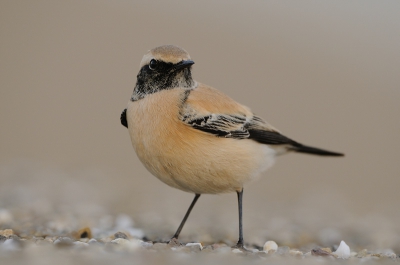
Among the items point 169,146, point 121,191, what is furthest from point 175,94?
point 121,191

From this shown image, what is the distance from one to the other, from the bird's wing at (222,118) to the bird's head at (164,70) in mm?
268

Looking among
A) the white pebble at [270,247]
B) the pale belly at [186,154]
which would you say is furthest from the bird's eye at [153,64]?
the white pebble at [270,247]

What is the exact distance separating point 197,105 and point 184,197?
23.5 feet

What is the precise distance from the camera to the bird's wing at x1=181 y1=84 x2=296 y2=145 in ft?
27.0

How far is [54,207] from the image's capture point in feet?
35.2

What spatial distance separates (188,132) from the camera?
8.00 metres

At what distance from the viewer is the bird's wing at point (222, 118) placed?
27.0 ft

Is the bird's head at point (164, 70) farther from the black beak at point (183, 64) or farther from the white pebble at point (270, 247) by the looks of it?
the white pebble at point (270, 247)

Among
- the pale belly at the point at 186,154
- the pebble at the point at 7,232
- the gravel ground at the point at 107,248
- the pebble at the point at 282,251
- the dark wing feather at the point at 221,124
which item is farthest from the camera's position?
the dark wing feather at the point at 221,124

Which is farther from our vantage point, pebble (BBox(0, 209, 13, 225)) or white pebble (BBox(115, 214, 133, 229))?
white pebble (BBox(115, 214, 133, 229))

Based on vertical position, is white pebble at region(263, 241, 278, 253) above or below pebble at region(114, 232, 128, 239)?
above

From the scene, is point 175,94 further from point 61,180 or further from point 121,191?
point 61,180

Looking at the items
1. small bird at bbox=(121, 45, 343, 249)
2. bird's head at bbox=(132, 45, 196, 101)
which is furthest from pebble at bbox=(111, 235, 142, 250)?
bird's head at bbox=(132, 45, 196, 101)

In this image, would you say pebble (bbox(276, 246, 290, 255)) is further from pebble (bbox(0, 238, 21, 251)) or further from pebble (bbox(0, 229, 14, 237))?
pebble (bbox(0, 229, 14, 237))
